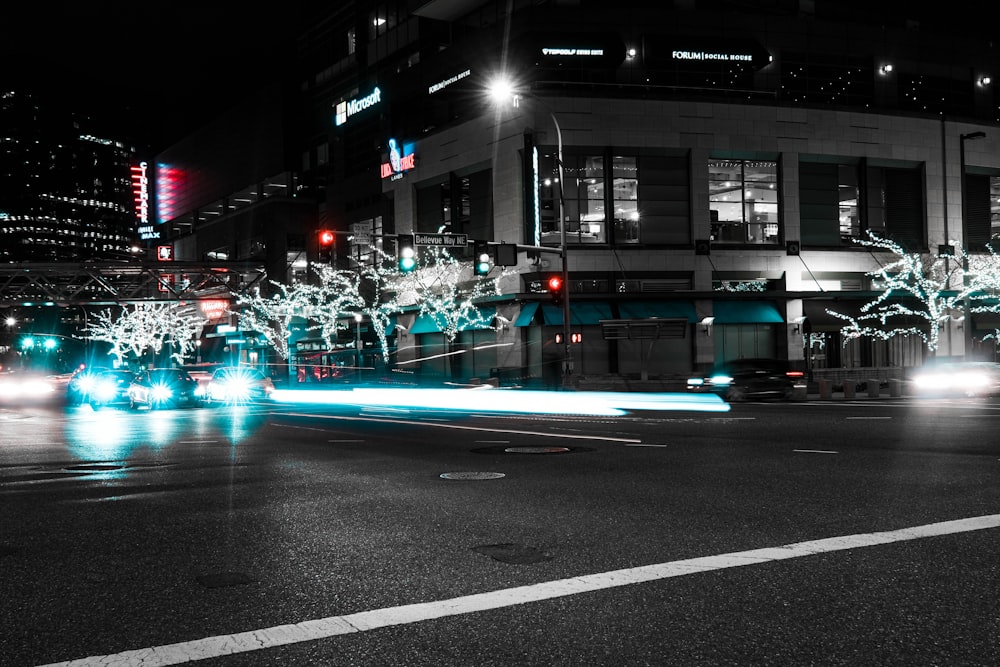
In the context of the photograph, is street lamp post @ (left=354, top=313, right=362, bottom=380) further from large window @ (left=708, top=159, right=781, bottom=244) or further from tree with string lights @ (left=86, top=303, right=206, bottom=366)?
tree with string lights @ (left=86, top=303, right=206, bottom=366)

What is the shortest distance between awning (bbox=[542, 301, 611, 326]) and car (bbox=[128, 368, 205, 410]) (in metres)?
18.2

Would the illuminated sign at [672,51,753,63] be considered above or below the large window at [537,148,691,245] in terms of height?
above

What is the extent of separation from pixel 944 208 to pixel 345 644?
53.8m

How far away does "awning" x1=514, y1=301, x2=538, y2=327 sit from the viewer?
148 feet

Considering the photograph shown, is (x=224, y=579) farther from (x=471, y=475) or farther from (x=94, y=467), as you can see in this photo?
(x=94, y=467)

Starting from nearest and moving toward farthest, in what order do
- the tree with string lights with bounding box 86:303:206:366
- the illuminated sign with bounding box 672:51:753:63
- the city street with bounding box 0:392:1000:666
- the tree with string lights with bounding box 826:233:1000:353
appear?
the city street with bounding box 0:392:1000:666, the illuminated sign with bounding box 672:51:753:63, the tree with string lights with bounding box 826:233:1000:353, the tree with string lights with bounding box 86:303:206:366

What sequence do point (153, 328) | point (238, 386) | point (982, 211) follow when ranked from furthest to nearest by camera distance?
point (153, 328) < point (982, 211) < point (238, 386)

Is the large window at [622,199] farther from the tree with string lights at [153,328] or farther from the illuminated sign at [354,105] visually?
the tree with string lights at [153,328]

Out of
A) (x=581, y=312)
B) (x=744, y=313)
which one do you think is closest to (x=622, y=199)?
(x=581, y=312)

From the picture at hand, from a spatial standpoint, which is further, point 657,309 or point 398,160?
point 398,160

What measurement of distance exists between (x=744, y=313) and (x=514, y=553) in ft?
140

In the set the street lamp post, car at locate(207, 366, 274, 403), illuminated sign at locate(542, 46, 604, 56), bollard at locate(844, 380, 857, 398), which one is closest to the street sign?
car at locate(207, 366, 274, 403)

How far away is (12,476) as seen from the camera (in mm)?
12078

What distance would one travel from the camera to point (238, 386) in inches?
1430
